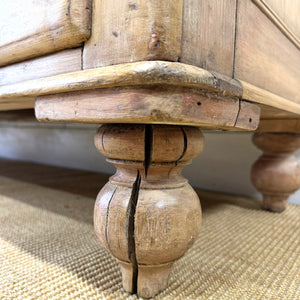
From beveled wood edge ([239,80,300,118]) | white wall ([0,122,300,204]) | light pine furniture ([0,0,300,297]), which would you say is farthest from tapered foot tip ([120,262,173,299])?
white wall ([0,122,300,204])

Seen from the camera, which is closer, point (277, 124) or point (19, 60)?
point (19, 60)

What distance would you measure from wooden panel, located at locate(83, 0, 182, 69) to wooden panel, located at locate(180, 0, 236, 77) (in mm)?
15

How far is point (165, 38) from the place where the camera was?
0.28 meters

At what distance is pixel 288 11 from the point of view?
53 centimetres

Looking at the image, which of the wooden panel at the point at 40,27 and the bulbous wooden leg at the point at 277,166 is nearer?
the wooden panel at the point at 40,27

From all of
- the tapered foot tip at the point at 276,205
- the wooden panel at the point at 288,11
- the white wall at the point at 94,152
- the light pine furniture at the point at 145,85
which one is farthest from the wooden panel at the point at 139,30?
the white wall at the point at 94,152

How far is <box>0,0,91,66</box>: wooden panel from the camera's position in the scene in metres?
0.33

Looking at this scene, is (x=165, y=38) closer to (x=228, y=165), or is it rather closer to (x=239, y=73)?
(x=239, y=73)

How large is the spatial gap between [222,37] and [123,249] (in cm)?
28

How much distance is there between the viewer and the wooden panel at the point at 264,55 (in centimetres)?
38

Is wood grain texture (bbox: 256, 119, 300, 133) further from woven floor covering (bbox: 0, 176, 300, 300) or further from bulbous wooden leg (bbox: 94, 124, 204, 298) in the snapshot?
bulbous wooden leg (bbox: 94, 124, 204, 298)

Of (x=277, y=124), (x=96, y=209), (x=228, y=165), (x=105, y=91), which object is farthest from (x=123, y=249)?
(x=228, y=165)

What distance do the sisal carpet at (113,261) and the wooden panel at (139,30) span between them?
31cm

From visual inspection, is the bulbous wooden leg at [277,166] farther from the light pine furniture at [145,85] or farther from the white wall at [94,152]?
the light pine furniture at [145,85]
